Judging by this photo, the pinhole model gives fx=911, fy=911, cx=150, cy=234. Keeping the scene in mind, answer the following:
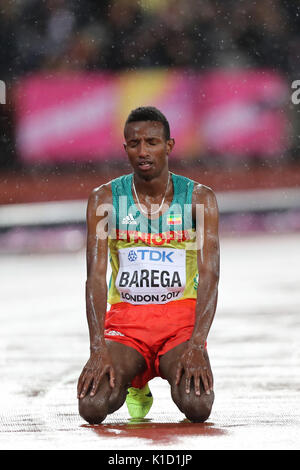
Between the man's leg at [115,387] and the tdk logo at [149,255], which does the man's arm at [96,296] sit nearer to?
the man's leg at [115,387]

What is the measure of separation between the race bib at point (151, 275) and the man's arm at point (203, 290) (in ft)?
0.50

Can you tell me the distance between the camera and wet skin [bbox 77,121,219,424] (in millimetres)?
3656

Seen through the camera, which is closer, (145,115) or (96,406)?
(96,406)

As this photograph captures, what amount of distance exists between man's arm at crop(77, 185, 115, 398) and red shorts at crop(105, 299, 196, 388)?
8.1 inches

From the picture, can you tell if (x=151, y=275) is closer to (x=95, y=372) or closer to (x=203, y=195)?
(x=203, y=195)

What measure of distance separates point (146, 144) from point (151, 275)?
576mm

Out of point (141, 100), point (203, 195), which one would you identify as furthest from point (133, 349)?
point (141, 100)

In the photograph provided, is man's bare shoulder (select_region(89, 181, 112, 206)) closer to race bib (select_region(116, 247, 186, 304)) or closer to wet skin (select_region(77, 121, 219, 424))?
wet skin (select_region(77, 121, 219, 424))

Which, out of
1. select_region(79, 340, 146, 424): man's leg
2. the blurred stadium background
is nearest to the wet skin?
select_region(79, 340, 146, 424): man's leg

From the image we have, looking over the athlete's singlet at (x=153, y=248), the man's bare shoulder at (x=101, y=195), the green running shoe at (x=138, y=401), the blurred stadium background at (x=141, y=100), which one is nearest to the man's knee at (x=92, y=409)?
the green running shoe at (x=138, y=401)

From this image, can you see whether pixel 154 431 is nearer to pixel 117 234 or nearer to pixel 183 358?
pixel 183 358

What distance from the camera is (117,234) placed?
404cm

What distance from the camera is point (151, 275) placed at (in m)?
3.97
